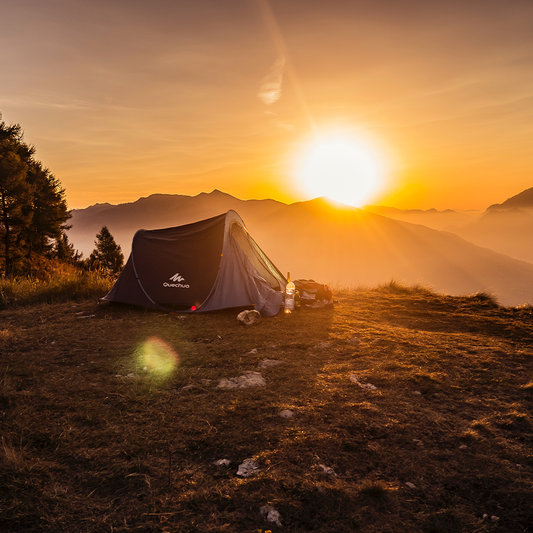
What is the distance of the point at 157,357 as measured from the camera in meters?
5.57

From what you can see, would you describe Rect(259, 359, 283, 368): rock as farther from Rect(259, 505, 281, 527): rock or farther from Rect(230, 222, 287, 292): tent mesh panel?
Rect(230, 222, 287, 292): tent mesh panel

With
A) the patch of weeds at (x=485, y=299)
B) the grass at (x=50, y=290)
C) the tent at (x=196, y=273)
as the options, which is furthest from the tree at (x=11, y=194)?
the patch of weeds at (x=485, y=299)


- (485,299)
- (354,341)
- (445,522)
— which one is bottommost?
(445,522)

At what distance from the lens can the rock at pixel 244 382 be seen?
14.6 feet

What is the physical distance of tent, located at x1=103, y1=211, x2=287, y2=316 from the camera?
8.80 metres

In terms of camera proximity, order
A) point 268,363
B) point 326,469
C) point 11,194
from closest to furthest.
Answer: point 326,469 → point 268,363 → point 11,194

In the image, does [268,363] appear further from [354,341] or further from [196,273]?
[196,273]

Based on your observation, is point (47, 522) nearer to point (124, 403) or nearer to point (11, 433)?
point (11, 433)

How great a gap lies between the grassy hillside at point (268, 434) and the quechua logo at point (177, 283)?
259cm

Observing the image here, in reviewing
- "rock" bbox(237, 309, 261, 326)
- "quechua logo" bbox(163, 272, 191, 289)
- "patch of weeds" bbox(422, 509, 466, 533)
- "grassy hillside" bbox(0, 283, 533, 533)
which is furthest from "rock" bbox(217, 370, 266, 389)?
"quechua logo" bbox(163, 272, 191, 289)

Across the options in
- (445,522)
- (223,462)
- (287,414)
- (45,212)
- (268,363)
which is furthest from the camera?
(45,212)

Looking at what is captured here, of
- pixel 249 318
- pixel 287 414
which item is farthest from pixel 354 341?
pixel 287 414

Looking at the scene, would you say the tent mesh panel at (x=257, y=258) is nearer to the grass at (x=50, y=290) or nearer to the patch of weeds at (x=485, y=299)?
the grass at (x=50, y=290)

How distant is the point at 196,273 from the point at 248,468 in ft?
22.2
